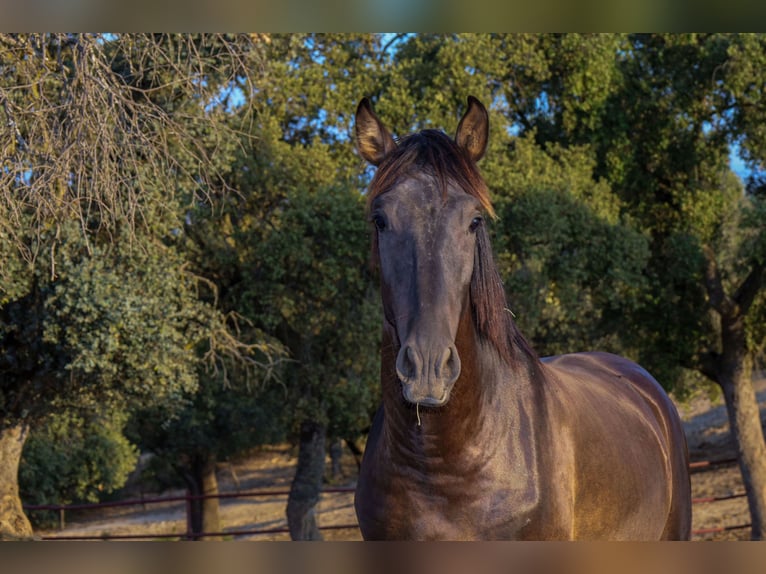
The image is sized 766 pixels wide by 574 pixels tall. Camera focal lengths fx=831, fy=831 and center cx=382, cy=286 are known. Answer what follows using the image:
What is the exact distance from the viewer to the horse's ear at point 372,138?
9.92 ft

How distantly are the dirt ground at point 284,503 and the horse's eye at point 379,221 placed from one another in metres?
13.9

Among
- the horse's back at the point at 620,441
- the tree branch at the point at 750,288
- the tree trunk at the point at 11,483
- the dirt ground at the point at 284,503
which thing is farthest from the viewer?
the dirt ground at the point at 284,503

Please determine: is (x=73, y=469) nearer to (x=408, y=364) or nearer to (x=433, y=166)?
(x=433, y=166)

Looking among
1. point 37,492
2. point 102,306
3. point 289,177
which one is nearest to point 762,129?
point 289,177

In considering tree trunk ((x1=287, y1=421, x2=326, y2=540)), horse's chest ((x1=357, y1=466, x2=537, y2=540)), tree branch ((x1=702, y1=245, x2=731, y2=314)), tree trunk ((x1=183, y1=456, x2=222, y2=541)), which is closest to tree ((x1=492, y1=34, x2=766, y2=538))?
tree branch ((x1=702, y1=245, x2=731, y2=314))

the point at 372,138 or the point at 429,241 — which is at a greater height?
the point at 372,138

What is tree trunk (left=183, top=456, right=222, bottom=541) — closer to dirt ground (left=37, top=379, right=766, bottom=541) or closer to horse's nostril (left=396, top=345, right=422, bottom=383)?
dirt ground (left=37, top=379, right=766, bottom=541)

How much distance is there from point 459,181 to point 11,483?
8.33 metres

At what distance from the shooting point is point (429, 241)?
2584 mm

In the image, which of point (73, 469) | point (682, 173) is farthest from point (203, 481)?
point (682, 173)

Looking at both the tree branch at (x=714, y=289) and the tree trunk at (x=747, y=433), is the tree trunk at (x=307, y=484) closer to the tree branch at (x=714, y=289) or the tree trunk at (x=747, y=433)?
the tree branch at (x=714, y=289)

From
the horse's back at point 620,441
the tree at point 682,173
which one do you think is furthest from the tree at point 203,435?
the horse's back at point 620,441

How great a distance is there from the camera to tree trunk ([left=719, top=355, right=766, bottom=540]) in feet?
45.6

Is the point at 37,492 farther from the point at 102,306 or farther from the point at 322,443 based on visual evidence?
the point at 102,306
